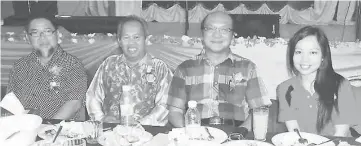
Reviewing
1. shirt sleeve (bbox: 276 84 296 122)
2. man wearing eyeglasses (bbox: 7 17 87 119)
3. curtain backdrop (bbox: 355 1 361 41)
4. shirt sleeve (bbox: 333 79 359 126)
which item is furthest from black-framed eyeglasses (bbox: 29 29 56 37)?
curtain backdrop (bbox: 355 1 361 41)

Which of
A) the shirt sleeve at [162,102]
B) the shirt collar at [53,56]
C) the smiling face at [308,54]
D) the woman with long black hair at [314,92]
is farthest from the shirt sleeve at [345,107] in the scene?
the shirt collar at [53,56]

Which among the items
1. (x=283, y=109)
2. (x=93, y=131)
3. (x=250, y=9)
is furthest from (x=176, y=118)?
(x=250, y=9)

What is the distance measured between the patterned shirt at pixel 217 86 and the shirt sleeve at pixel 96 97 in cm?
45

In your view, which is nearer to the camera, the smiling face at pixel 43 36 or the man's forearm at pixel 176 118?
the man's forearm at pixel 176 118

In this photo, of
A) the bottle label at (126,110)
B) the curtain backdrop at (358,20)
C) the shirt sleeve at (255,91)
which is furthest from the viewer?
the curtain backdrop at (358,20)

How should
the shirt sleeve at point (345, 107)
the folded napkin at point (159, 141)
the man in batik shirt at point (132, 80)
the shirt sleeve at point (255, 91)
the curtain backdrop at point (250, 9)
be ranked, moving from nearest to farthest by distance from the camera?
the folded napkin at point (159, 141)
the shirt sleeve at point (345, 107)
the shirt sleeve at point (255, 91)
the man in batik shirt at point (132, 80)
the curtain backdrop at point (250, 9)

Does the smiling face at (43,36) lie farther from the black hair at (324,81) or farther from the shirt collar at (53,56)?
the black hair at (324,81)

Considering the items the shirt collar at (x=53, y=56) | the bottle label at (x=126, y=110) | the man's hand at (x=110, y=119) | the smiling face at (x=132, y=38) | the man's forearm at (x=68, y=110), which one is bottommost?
the man's hand at (x=110, y=119)

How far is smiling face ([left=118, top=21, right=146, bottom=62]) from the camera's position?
243 centimetres

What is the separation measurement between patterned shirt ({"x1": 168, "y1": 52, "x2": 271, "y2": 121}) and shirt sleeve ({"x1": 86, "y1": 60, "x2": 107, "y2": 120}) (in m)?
0.45

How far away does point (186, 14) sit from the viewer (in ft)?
24.7

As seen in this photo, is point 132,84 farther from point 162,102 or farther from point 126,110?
point 126,110

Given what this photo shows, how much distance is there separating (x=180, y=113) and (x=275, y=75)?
1.16m

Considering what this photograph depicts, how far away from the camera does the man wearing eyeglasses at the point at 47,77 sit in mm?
2480
